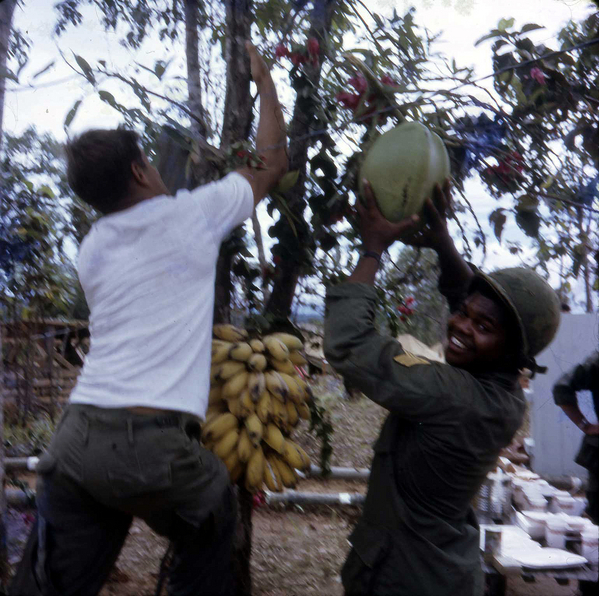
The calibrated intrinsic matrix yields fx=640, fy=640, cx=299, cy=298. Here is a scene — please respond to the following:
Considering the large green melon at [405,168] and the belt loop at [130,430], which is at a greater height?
the large green melon at [405,168]

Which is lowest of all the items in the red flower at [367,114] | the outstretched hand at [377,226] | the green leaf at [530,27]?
the outstretched hand at [377,226]

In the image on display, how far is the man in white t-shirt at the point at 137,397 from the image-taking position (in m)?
1.74

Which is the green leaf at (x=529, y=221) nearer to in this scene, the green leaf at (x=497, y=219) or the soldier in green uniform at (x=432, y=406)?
the green leaf at (x=497, y=219)

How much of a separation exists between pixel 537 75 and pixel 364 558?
1.75 meters

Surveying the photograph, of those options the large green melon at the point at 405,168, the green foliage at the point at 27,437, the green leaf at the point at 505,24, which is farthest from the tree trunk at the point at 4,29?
the green foliage at the point at 27,437

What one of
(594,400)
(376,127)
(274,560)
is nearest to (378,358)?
(376,127)

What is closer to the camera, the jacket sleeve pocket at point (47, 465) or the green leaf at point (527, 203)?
the jacket sleeve pocket at point (47, 465)

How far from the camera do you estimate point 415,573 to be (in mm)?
1810

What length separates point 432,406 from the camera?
1760 millimetres

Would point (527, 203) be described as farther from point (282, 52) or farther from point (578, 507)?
point (578, 507)

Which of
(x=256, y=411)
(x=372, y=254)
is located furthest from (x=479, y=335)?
(x=256, y=411)

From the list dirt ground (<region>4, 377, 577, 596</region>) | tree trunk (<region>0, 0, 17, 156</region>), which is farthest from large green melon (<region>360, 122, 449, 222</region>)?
tree trunk (<region>0, 0, 17, 156</region>)

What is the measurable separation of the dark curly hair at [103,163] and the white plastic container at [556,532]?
3.29 meters

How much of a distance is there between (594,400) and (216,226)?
248cm
